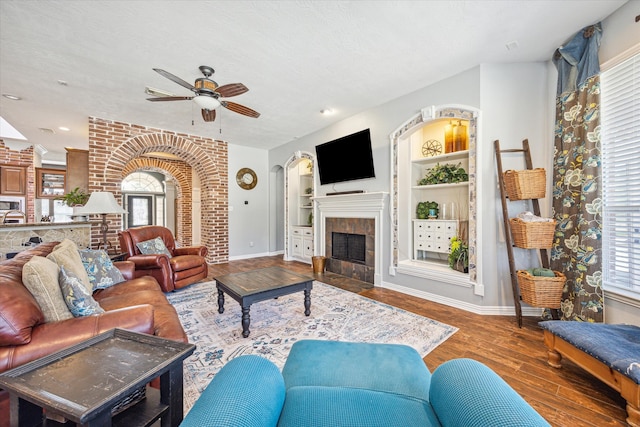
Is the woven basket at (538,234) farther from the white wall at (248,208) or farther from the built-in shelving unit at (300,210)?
the white wall at (248,208)

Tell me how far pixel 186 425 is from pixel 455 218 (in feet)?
12.2

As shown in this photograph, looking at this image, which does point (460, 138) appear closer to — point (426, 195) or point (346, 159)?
point (426, 195)

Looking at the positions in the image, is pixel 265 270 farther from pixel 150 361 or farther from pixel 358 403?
pixel 358 403

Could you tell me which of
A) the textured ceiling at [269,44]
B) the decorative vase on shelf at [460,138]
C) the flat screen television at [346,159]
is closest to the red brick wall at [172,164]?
the textured ceiling at [269,44]

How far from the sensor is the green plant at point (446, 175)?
3393 millimetres

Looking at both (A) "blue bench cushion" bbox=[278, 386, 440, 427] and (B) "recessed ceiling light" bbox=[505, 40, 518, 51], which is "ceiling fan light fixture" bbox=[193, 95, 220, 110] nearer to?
(A) "blue bench cushion" bbox=[278, 386, 440, 427]

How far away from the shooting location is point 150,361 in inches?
41.5

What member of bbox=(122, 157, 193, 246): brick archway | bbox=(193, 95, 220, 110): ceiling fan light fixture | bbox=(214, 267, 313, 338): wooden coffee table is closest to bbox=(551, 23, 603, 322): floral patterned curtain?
bbox=(214, 267, 313, 338): wooden coffee table

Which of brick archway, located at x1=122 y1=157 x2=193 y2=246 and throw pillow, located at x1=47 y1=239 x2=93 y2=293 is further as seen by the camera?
brick archway, located at x1=122 y1=157 x2=193 y2=246

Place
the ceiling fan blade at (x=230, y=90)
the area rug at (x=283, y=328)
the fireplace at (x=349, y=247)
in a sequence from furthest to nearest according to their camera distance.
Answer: the fireplace at (x=349, y=247)
the ceiling fan blade at (x=230, y=90)
the area rug at (x=283, y=328)

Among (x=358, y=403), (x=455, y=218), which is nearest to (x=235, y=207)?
(x=455, y=218)

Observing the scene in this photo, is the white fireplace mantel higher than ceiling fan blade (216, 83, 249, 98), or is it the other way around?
ceiling fan blade (216, 83, 249, 98)

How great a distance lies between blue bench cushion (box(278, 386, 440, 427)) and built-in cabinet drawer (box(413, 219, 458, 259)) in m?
2.90

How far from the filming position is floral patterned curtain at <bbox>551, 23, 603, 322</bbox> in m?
2.20
